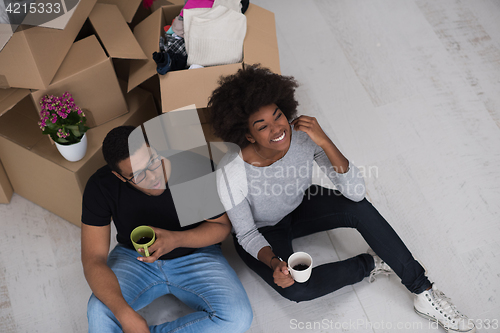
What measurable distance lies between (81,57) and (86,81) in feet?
0.31

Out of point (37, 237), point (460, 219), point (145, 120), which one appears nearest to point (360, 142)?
point (460, 219)

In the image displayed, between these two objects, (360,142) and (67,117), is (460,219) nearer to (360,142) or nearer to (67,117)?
(360,142)

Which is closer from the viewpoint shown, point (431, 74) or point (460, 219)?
point (460, 219)

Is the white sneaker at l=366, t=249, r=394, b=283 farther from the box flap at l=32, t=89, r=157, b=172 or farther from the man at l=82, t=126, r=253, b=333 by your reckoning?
the box flap at l=32, t=89, r=157, b=172

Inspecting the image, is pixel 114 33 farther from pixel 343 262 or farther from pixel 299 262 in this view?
pixel 343 262

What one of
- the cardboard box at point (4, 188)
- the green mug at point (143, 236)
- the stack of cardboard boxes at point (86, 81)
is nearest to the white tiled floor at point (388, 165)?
the cardboard box at point (4, 188)

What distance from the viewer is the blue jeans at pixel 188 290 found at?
58.6 inches

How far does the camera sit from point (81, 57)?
171 centimetres

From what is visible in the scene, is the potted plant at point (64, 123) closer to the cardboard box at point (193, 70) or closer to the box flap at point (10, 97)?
the box flap at point (10, 97)

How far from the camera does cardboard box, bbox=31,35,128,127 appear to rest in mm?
1669

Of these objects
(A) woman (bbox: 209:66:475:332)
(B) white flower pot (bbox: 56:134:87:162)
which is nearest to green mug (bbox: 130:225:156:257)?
(A) woman (bbox: 209:66:475:332)

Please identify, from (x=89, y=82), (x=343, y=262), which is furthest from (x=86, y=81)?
(x=343, y=262)

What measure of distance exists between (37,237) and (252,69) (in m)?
1.24

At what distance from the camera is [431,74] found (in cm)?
241
